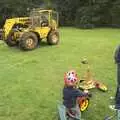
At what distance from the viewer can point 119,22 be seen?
28734mm

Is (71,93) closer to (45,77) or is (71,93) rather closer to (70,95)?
(70,95)

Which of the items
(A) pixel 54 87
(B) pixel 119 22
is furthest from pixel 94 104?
(B) pixel 119 22

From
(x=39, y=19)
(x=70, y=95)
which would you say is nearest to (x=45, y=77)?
(x=70, y=95)

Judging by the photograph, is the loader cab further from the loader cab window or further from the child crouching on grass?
the child crouching on grass

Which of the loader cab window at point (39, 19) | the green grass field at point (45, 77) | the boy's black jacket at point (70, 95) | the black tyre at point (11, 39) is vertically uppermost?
the loader cab window at point (39, 19)

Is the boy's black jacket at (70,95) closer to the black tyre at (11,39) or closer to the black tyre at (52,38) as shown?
the black tyre at (11,39)

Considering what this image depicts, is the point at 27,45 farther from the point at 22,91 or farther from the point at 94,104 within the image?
the point at 94,104

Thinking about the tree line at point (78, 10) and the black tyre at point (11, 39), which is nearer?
the black tyre at point (11, 39)

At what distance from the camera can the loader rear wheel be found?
49.8 ft

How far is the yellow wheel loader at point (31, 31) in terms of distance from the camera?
50.5ft

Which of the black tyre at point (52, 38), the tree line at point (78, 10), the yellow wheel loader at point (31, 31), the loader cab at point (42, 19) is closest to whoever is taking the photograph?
the yellow wheel loader at point (31, 31)

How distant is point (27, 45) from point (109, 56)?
3.45 metres

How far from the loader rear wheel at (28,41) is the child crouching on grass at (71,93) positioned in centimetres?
889

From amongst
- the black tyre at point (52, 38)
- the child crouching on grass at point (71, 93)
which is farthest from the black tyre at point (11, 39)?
the child crouching on grass at point (71, 93)
